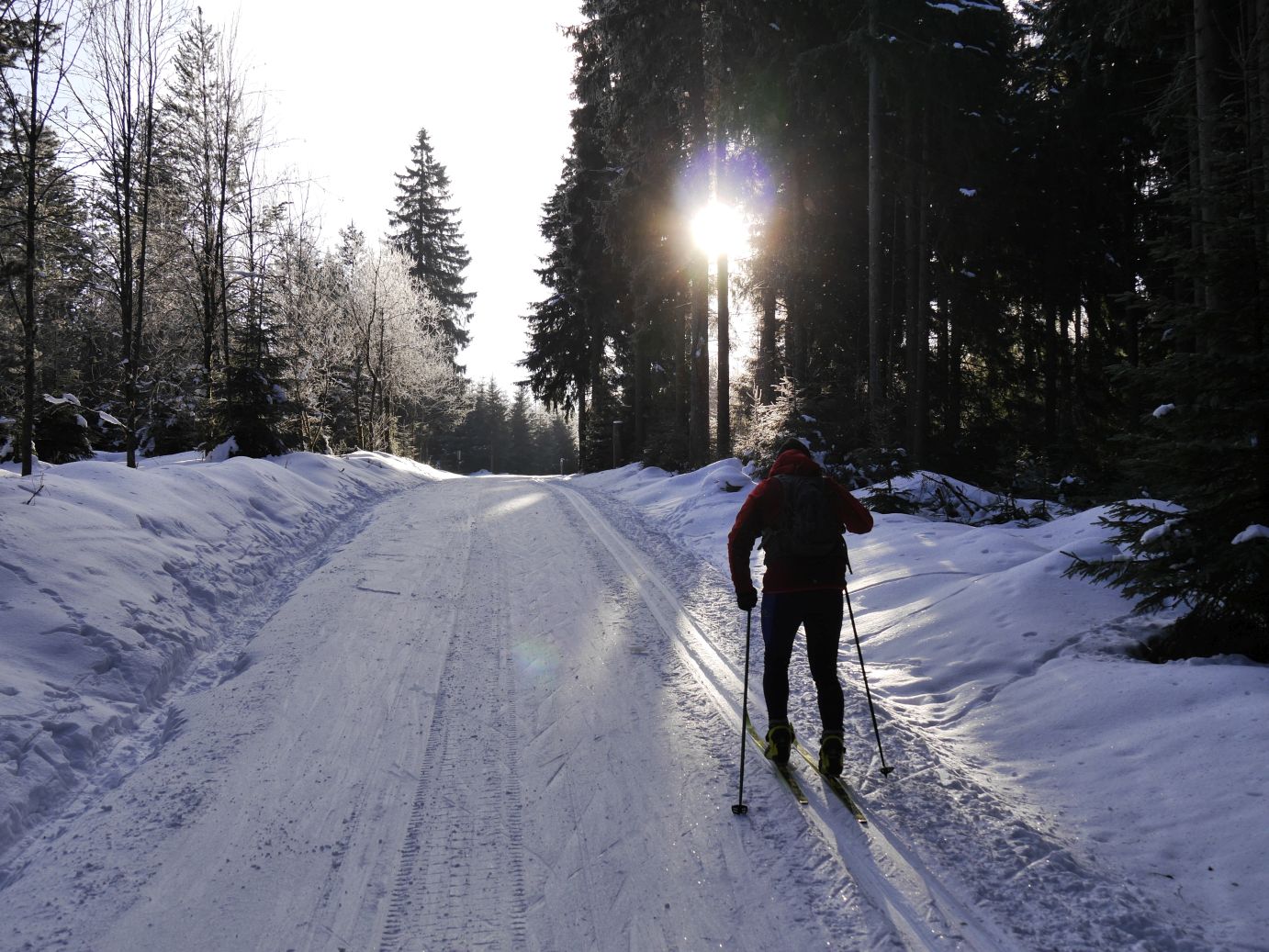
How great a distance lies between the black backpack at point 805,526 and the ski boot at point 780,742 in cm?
100

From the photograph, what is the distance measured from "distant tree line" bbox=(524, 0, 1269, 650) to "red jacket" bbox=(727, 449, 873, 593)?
7.39 m

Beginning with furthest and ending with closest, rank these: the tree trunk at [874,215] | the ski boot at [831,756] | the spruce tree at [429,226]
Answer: the spruce tree at [429,226], the tree trunk at [874,215], the ski boot at [831,756]

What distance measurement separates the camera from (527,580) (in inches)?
328

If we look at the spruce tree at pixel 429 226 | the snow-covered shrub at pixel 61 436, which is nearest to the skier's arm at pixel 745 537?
the snow-covered shrub at pixel 61 436

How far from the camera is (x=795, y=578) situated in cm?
419

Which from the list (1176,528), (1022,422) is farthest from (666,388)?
(1176,528)

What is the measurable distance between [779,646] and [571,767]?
1.41 m

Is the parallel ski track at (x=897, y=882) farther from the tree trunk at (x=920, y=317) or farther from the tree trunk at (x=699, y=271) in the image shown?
the tree trunk at (x=920, y=317)

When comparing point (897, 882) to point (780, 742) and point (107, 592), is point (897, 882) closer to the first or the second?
point (780, 742)

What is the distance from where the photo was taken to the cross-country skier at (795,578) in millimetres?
4160

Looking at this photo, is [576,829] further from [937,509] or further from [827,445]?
[827,445]

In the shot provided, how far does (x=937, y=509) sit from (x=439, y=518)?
8.30m

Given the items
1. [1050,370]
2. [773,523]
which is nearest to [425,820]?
[773,523]

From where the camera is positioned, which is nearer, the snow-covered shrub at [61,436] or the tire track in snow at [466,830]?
the tire track in snow at [466,830]
